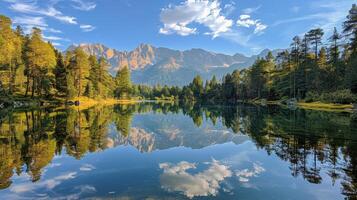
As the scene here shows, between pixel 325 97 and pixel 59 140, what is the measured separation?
58.3 meters

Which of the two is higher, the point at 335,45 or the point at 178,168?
the point at 335,45

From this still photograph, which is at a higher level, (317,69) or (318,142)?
(317,69)

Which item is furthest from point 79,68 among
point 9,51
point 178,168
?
point 178,168

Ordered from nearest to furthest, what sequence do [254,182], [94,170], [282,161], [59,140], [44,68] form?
[254,182]
[94,170]
[282,161]
[59,140]
[44,68]

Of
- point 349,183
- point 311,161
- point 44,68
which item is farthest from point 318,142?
point 44,68

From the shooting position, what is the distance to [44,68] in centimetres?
6594

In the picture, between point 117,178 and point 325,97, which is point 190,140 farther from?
point 325,97

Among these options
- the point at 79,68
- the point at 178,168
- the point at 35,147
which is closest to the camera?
the point at 178,168

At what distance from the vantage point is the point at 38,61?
65.0m

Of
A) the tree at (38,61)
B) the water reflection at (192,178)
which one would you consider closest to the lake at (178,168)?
the water reflection at (192,178)

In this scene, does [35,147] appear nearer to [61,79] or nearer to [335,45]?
[61,79]

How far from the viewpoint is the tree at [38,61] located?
64.3m

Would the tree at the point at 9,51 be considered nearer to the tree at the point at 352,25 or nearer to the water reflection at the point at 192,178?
the water reflection at the point at 192,178

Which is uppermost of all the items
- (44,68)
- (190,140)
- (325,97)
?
(44,68)
